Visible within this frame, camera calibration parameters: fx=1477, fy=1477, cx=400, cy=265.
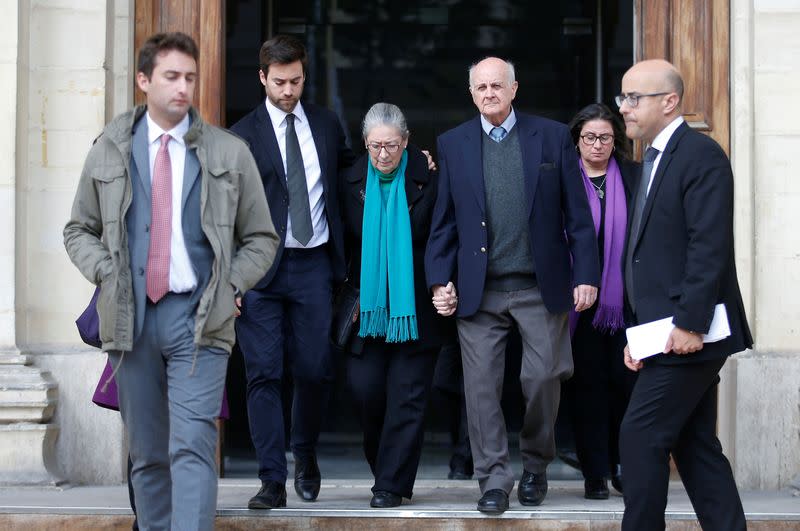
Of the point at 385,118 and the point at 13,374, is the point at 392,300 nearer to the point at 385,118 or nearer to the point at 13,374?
the point at 385,118

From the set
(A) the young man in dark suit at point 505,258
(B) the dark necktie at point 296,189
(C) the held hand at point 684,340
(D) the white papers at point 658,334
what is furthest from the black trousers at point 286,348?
(C) the held hand at point 684,340

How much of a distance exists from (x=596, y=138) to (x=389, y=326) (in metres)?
1.42

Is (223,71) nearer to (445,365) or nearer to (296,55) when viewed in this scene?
(296,55)

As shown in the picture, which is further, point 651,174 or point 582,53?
point 582,53

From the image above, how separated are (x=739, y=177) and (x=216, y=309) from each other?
11.2 ft

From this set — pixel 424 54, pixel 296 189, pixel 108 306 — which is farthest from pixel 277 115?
pixel 424 54

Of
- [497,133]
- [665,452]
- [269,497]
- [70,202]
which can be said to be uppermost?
[497,133]

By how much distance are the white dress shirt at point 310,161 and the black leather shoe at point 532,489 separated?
4.72 feet

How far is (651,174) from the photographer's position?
5570mm

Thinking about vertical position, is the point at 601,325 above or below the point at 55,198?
below

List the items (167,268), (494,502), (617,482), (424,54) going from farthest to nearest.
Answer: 1. (424,54)
2. (617,482)
3. (494,502)
4. (167,268)

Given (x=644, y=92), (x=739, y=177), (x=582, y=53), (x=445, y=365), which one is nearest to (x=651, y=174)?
(x=644, y=92)

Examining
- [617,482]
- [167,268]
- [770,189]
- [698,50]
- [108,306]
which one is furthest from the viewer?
[698,50]

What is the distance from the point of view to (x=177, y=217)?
210 inches
